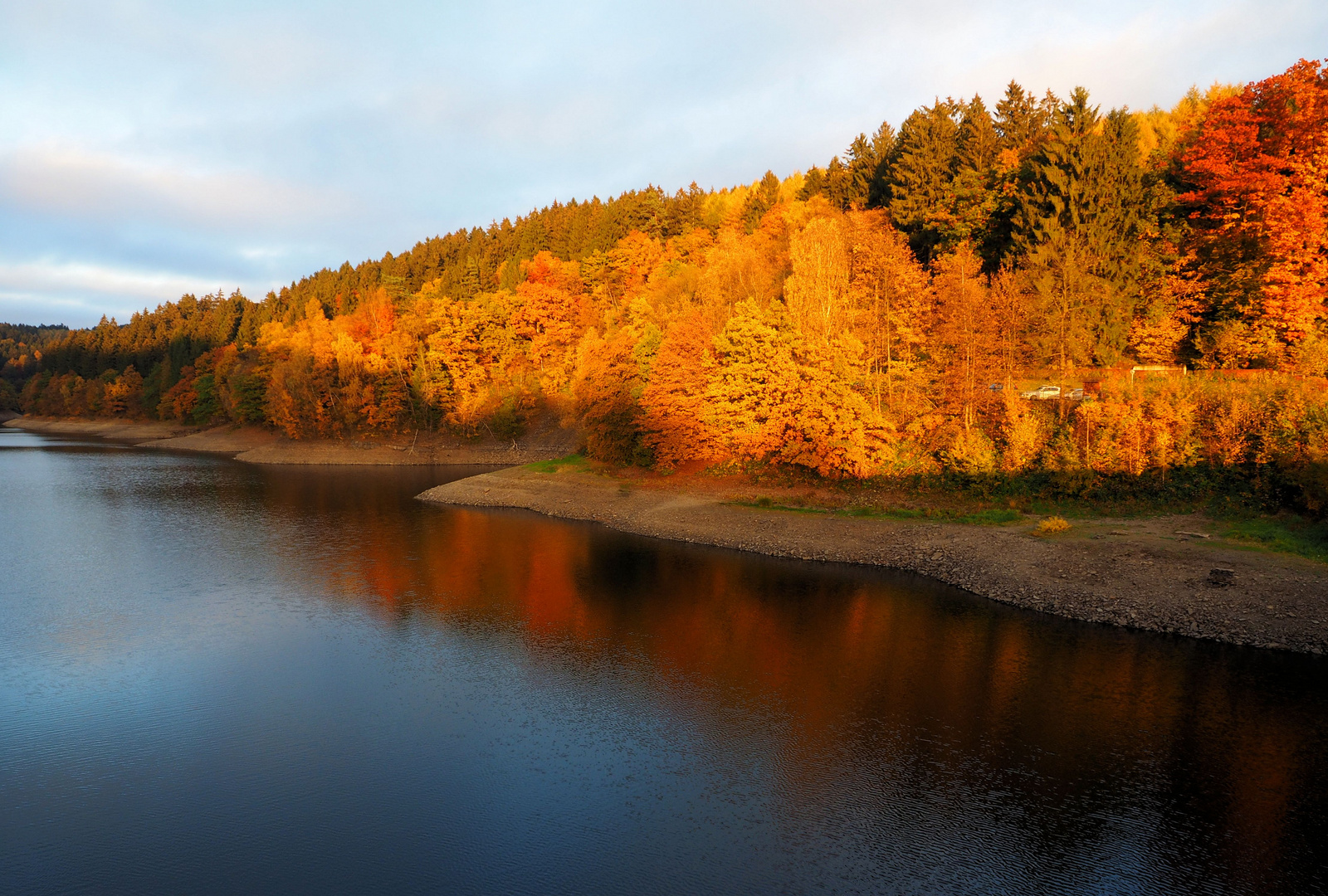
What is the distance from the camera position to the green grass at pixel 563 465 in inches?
2120

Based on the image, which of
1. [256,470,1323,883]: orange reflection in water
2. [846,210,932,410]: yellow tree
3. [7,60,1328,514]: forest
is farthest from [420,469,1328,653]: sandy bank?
[846,210,932,410]: yellow tree

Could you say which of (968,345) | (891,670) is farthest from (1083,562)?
(968,345)

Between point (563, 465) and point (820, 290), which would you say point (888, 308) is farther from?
point (563, 465)

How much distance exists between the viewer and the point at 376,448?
82.4 meters

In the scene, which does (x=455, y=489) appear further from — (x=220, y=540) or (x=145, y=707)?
(x=145, y=707)

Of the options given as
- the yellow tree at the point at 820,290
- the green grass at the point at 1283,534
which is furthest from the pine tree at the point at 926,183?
the green grass at the point at 1283,534

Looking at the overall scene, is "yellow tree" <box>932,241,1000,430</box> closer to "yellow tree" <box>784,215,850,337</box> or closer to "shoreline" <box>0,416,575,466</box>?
"yellow tree" <box>784,215,850,337</box>

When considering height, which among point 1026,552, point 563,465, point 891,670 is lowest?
point 891,670

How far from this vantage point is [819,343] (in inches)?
1631

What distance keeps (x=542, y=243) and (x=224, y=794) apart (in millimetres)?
96574

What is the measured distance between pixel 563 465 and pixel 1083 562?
37.1 metres

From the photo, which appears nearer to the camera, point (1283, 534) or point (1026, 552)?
point (1283, 534)

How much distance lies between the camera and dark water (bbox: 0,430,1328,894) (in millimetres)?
11836

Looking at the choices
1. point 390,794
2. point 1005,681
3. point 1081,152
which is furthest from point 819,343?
point 390,794
